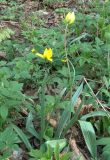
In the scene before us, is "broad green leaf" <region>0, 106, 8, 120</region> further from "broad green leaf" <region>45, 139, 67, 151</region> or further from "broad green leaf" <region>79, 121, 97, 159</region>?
"broad green leaf" <region>79, 121, 97, 159</region>

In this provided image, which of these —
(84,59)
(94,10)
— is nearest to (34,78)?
(84,59)

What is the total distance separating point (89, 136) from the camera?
2.03m

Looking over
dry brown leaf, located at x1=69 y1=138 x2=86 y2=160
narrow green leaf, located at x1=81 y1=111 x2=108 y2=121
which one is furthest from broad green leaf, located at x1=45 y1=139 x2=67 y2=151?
narrow green leaf, located at x1=81 y1=111 x2=108 y2=121

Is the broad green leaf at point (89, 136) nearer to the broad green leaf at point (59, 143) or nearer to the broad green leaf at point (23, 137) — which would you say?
the broad green leaf at point (59, 143)

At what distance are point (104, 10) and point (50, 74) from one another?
1.06 meters

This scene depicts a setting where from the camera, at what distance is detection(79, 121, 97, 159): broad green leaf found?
6.52ft

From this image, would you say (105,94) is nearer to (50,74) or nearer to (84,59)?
(84,59)

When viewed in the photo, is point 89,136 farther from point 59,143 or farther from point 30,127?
point 30,127

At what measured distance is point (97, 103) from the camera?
221 cm

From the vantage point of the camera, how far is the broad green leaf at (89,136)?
1.99 meters

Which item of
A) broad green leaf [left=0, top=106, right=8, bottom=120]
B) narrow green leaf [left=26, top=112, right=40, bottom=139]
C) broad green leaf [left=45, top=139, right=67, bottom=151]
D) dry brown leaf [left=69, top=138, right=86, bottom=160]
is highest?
broad green leaf [left=0, top=106, right=8, bottom=120]

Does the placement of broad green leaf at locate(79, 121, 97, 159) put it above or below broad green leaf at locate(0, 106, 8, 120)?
below

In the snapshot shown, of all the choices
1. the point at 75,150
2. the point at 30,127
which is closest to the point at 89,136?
the point at 75,150

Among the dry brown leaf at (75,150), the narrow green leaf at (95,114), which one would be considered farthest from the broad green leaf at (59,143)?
the narrow green leaf at (95,114)
